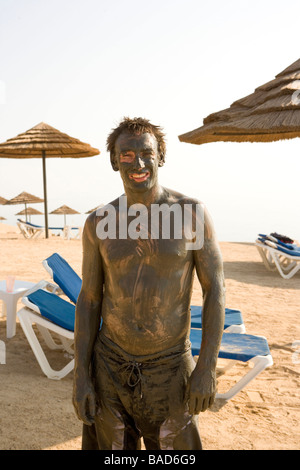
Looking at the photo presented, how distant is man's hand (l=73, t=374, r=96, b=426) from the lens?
162 cm

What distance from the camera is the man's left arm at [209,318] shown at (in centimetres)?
155

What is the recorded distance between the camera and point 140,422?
1.62m

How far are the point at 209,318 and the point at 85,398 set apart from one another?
1.78 feet

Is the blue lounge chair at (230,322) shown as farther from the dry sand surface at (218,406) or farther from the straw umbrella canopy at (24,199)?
the straw umbrella canopy at (24,199)

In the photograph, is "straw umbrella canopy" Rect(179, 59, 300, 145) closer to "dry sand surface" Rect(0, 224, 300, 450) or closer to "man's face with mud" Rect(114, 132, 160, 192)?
"dry sand surface" Rect(0, 224, 300, 450)

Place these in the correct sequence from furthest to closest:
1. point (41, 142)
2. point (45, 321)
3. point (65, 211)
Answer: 1. point (65, 211)
2. point (41, 142)
3. point (45, 321)

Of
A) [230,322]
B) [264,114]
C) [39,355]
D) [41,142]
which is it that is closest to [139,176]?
[39,355]

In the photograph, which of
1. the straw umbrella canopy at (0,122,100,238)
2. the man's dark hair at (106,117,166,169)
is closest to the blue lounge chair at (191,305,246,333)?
the man's dark hair at (106,117,166,169)

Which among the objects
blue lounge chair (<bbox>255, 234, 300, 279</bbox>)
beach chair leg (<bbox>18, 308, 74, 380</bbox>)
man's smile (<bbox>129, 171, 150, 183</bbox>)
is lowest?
blue lounge chair (<bbox>255, 234, 300, 279</bbox>)

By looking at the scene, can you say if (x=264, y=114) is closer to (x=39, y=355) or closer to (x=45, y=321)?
(x=45, y=321)

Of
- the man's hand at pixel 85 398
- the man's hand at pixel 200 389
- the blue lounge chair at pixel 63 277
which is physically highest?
the man's hand at pixel 200 389

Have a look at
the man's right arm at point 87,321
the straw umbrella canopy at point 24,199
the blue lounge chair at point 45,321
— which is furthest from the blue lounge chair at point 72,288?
the straw umbrella canopy at point 24,199

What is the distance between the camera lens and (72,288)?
4.54m

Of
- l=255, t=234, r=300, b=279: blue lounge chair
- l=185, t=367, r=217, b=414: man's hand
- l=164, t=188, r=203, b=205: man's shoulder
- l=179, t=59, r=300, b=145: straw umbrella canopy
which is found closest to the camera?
l=185, t=367, r=217, b=414: man's hand
